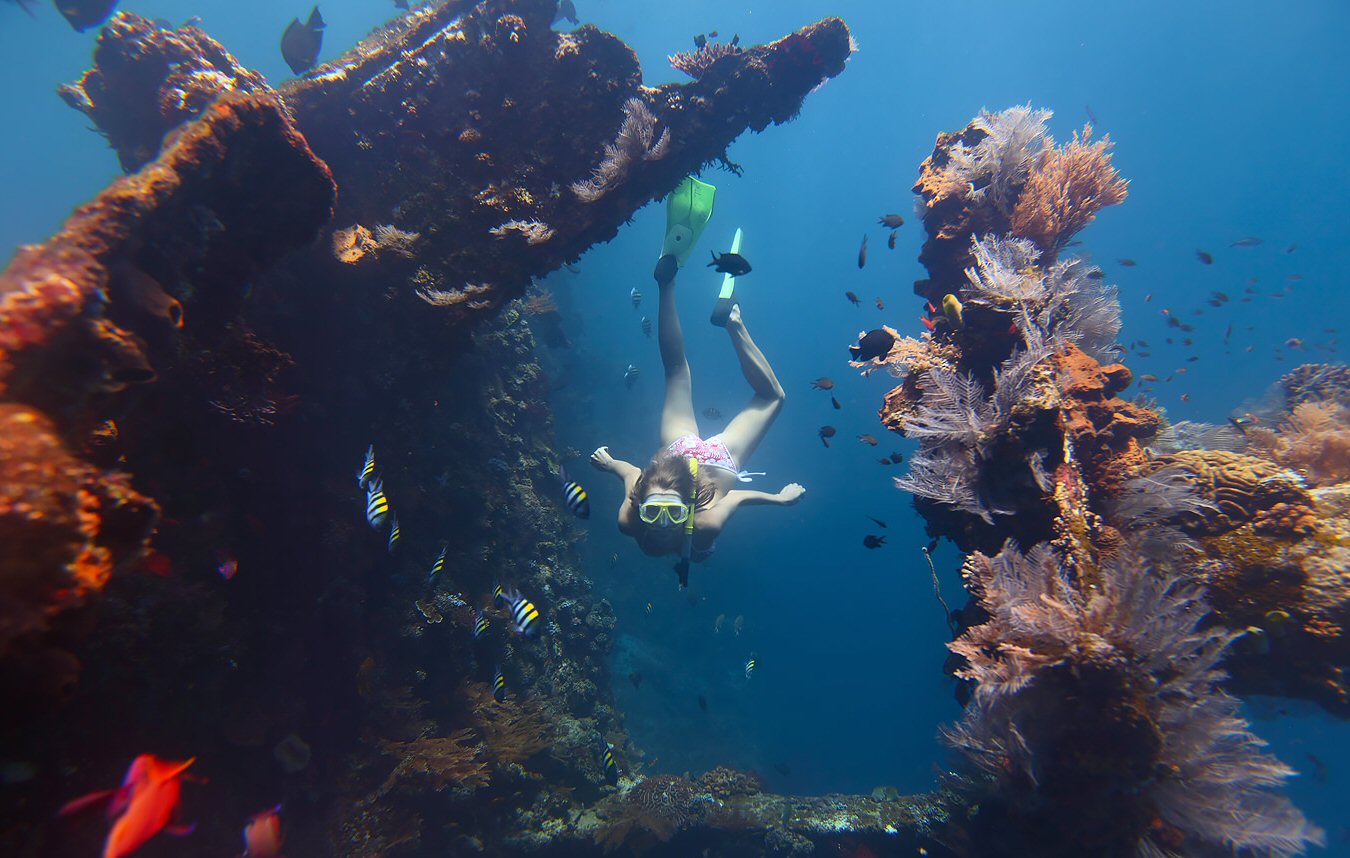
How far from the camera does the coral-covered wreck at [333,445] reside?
233cm

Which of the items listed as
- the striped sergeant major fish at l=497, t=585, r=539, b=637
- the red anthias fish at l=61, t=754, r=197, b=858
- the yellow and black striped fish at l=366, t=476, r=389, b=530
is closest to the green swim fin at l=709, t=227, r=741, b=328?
the striped sergeant major fish at l=497, t=585, r=539, b=637

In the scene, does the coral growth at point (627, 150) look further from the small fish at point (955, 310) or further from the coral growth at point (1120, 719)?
the coral growth at point (1120, 719)

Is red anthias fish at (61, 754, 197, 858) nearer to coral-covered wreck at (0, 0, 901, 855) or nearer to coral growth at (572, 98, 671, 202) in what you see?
coral-covered wreck at (0, 0, 901, 855)

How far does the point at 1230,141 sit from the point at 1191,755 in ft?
263

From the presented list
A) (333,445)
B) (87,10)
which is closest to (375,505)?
(333,445)

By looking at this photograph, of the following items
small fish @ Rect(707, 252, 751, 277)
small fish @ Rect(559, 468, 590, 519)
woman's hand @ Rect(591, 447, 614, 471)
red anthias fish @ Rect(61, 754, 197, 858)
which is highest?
small fish @ Rect(707, 252, 751, 277)

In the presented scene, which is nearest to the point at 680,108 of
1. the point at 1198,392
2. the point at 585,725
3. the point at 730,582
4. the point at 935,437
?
the point at 935,437

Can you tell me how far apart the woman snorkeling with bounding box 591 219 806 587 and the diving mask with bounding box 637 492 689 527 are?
0.01 m

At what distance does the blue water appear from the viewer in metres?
25.1

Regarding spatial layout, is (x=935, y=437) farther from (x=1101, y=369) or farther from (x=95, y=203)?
(x=95, y=203)

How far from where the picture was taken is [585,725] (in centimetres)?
845

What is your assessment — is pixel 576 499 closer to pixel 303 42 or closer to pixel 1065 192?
pixel 1065 192

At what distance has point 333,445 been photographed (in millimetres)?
6211

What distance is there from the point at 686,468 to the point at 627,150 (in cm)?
403
